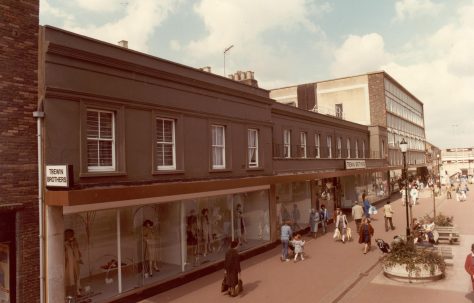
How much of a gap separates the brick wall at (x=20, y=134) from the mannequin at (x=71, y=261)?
2.57ft

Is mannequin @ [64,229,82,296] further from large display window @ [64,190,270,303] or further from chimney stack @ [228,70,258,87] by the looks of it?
chimney stack @ [228,70,258,87]

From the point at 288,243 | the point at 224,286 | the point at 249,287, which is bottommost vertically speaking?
the point at 249,287

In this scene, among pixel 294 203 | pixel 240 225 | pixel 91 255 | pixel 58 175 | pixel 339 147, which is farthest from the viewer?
pixel 339 147

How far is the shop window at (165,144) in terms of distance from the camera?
13.4 meters

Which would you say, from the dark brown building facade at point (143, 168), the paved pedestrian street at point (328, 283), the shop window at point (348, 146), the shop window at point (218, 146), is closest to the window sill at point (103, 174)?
the dark brown building facade at point (143, 168)

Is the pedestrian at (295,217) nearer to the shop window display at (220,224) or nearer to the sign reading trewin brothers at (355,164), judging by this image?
the shop window display at (220,224)

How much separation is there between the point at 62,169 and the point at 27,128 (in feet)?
5.29

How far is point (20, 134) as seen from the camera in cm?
1010

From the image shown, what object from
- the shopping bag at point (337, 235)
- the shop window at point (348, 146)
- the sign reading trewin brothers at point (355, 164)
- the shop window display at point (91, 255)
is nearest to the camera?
the shop window display at point (91, 255)

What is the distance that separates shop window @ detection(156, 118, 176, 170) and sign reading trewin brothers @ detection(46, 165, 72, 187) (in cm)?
383

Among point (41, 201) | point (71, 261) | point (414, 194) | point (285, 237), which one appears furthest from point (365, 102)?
point (41, 201)

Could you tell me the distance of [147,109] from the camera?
1278cm

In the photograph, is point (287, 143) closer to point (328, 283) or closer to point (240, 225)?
point (240, 225)

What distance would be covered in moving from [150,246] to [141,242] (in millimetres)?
473
